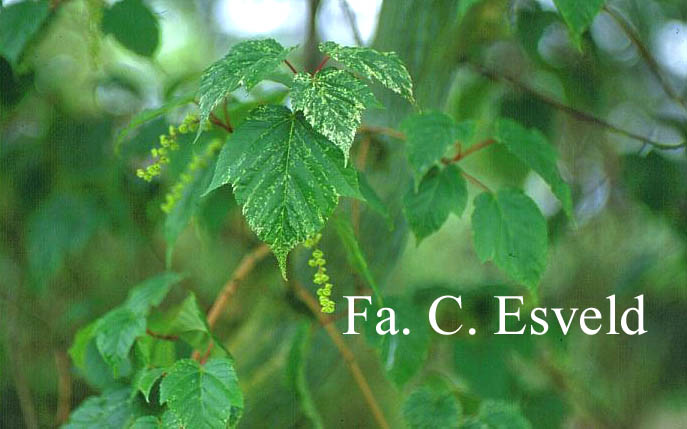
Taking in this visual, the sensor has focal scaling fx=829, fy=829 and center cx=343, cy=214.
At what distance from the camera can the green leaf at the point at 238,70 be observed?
71 centimetres

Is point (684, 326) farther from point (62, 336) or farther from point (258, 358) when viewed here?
point (62, 336)

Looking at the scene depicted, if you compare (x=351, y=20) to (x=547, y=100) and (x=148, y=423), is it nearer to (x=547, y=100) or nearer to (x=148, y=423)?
(x=547, y=100)

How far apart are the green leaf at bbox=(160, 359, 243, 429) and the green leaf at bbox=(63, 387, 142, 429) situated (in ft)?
0.44

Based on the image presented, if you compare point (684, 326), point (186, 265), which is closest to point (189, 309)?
point (186, 265)

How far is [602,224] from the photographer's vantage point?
224 centimetres

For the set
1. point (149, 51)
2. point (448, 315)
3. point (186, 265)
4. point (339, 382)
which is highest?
point (149, 51)

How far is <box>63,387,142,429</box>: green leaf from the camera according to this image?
93cm

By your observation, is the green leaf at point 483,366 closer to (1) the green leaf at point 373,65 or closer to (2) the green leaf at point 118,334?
(2) the green leaf at point 118,334

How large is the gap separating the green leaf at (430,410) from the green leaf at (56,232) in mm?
651

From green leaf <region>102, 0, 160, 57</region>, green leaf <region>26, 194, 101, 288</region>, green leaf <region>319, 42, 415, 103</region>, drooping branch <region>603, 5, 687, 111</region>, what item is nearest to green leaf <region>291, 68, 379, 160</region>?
green leaf <region>319, 42, 415, 103</region>

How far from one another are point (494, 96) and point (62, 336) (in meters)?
0.98

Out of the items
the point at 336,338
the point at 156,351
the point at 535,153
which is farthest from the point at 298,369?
the point at 535,153

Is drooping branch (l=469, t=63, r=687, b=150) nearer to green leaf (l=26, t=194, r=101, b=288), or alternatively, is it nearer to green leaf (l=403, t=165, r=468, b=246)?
green leaf (l=403, t=165, r=468, b=246)

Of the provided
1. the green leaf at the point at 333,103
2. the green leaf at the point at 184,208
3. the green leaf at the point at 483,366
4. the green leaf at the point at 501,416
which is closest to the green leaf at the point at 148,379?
the green leaf at the point at 184,208
